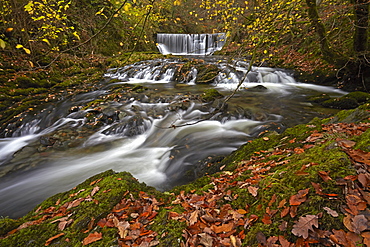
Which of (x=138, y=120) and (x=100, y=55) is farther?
(x=100, y=55)

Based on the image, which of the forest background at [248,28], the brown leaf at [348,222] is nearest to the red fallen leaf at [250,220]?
the brown leaf at [348,222]

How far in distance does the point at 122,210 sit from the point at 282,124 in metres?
5.68

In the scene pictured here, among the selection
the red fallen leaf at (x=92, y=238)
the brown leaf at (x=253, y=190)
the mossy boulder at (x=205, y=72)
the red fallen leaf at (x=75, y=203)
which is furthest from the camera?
the mossy boulder at (x=205, y=72)

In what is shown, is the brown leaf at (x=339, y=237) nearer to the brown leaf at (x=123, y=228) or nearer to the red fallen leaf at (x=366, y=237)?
the red fallen leaf at (x=366, y=237)

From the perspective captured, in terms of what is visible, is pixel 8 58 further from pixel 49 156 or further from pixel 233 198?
pixel 233 198

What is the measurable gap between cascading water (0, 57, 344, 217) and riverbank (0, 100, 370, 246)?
4.01 feet

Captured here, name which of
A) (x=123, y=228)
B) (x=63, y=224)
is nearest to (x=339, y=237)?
(x=123, y=228)

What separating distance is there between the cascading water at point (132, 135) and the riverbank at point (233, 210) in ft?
4.01

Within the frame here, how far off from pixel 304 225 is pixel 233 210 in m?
0.61

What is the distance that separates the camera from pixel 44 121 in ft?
25.5

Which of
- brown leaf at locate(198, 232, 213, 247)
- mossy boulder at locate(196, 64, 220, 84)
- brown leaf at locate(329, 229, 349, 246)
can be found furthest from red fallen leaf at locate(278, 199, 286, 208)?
mossy boulder at locate(196, 64, 220, 84)

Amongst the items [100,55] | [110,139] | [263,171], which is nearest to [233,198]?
[263,171]

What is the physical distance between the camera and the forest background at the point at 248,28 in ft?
13.9

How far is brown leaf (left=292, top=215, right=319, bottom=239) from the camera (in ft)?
4.33
